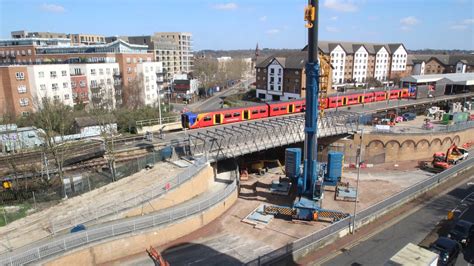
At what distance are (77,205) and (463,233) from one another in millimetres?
24298

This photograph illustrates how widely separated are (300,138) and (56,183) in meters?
22.4

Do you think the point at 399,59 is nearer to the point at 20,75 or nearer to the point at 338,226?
the point at 338,226

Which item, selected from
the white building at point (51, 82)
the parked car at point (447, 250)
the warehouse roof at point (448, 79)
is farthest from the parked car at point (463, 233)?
the warehouse roof at point (448, 79)

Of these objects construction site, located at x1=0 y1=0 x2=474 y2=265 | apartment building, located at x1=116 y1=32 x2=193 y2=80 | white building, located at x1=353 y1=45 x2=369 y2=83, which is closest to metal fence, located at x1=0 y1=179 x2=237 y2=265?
construction site, located at x1=0 y1=0 x2=474 y2=265

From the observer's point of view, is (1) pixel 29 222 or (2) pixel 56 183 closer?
(1) pixel 29 222

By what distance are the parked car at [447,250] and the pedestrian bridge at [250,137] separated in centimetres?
1470

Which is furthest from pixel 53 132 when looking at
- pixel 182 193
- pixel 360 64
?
pixel 360 64

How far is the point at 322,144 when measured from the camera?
129 ft

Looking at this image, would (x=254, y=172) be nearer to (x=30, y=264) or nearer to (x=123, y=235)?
(x=123, y=235)

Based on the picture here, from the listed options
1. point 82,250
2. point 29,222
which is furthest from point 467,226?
point 29,222

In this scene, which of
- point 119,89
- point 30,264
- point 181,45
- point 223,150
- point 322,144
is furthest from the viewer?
point 181,45

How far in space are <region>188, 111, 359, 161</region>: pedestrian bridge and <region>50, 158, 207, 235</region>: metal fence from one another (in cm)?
342

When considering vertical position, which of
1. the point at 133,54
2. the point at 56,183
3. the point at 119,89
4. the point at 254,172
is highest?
the point at 133,54

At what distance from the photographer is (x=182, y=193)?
76.5ft
